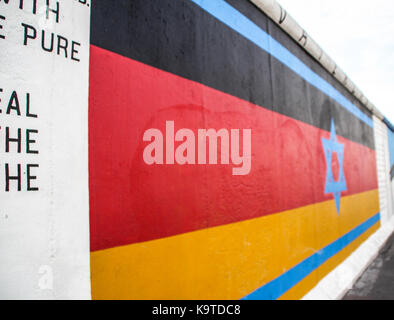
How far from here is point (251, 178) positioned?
2.16 metres

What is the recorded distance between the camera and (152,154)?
1.45 meters

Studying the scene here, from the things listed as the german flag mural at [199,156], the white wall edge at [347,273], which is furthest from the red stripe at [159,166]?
the white wall edge at [347,273]

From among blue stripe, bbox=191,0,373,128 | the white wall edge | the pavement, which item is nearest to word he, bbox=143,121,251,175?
blue stripe, bbox=191,0,373,128

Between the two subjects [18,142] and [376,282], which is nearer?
[18,142]

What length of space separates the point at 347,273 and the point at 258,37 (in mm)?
3366

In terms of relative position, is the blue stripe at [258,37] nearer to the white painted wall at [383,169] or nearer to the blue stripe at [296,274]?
the blue stripe at [296,274]

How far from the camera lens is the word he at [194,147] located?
4.82 ft

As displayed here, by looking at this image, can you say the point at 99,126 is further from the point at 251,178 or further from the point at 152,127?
the point at 251,178

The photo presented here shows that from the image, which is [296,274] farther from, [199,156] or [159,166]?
[159,166]

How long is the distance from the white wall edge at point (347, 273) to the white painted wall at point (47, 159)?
248 cm

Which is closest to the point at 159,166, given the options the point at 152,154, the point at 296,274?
the point at 152,154

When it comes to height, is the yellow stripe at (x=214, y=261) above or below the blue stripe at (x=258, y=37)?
below

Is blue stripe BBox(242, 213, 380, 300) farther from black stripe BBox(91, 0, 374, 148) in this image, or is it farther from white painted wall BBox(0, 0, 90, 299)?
black stripe BBox(91, 0, 374, 148)

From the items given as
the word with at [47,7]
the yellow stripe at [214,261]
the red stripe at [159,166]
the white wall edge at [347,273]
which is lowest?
the white wall edge at [347,273]
